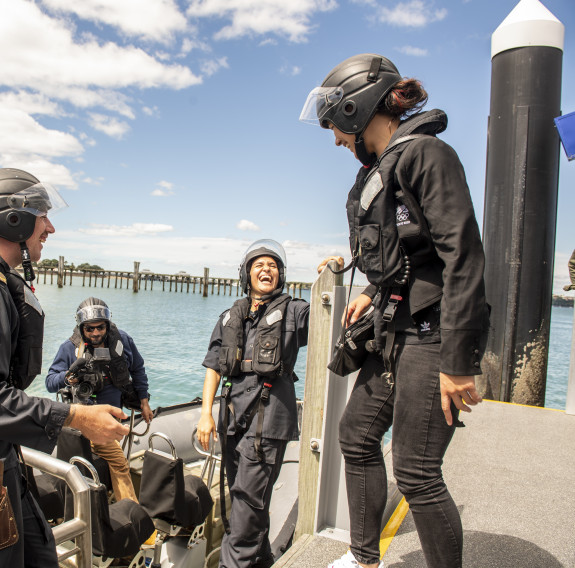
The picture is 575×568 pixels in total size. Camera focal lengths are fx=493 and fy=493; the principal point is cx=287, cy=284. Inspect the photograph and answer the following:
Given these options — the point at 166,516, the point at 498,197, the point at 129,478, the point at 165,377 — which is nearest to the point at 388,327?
the point at 166,516

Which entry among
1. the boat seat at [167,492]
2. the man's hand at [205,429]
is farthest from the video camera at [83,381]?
the man's hand at [205,429]

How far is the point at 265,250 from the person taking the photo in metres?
3.21

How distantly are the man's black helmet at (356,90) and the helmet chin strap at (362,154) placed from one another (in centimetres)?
2

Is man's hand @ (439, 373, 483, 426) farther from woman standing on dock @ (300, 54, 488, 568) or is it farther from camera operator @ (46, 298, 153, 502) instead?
camera operator @ (46, 298, 153, 502)

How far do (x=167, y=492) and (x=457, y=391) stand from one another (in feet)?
Result: 6.34

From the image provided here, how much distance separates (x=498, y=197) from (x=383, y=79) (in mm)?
4506

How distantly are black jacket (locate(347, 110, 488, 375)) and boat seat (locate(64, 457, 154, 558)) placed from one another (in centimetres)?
147

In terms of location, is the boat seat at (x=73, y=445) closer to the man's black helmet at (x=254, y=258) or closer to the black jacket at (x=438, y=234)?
the man's black helmet at (x=254, y=258)

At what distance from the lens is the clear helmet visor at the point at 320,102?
180cm

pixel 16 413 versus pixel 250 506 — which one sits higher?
pixel 16 413

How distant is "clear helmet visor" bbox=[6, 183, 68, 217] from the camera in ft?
5.80

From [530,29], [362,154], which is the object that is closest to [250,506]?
[362,154]

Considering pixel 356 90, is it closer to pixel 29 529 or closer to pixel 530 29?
pixel 29 529

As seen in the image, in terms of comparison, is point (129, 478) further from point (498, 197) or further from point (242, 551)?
point (498, 197)
